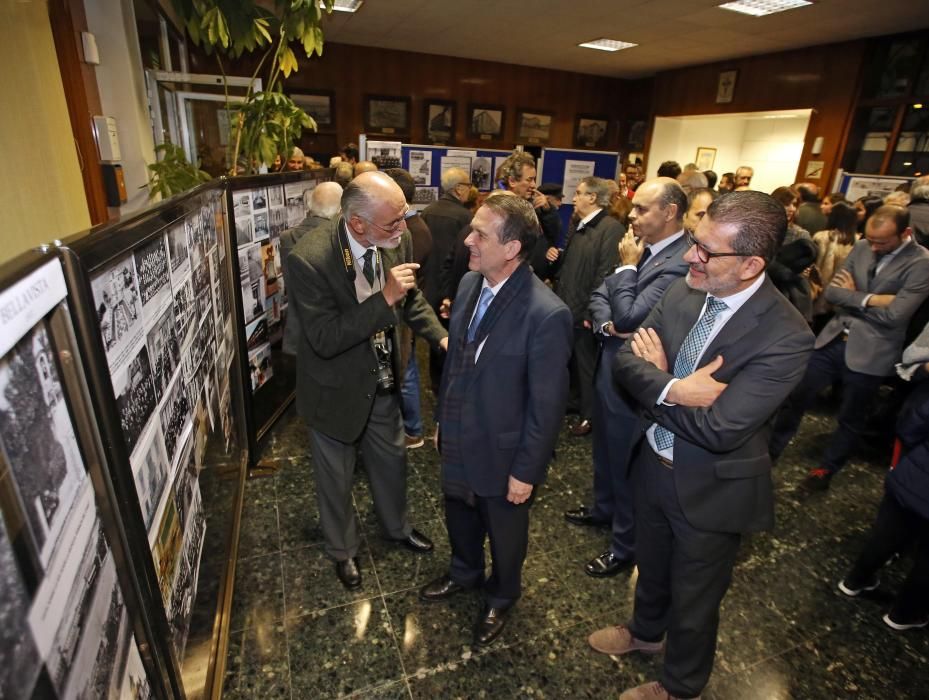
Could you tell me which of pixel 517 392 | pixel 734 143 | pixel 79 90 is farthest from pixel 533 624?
pixel 734 143

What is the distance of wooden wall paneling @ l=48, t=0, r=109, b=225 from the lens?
271 centimetres

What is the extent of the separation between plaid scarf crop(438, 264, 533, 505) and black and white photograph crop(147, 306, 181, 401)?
2.90ft

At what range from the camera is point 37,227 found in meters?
2.31

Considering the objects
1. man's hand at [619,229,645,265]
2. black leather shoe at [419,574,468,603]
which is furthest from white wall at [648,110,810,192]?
black leather shoe at [419,574,468,603]

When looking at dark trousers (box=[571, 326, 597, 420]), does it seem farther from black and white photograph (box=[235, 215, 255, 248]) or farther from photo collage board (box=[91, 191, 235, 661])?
photo collage board (box=[91, 191, 235, 661])

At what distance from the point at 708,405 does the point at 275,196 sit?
279 centimetres

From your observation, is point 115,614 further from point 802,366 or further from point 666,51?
point 666,51

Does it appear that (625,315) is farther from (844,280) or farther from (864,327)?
(844,280)

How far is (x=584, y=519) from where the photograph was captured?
2730 millimetres

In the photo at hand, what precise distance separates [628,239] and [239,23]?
7.91 feet

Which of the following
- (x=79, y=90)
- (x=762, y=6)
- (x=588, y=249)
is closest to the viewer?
(x=79, y=90)

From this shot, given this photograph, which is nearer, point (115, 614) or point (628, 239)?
point (115, 614)

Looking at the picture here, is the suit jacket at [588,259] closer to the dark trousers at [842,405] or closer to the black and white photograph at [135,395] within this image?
the dark trousers at [842,405]

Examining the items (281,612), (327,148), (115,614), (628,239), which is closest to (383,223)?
(628,239)
